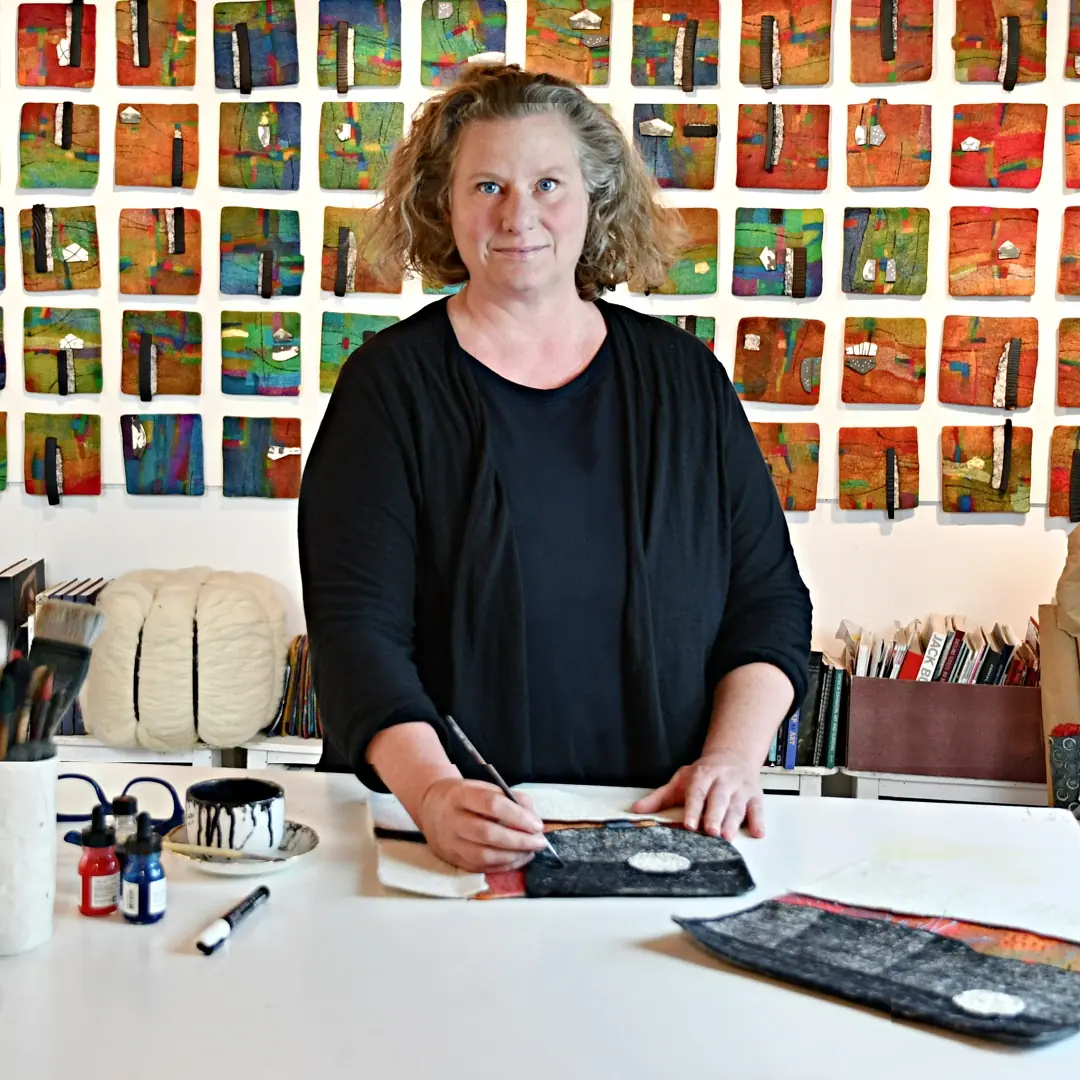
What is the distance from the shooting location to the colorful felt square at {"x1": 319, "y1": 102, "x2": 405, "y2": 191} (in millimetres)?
3455

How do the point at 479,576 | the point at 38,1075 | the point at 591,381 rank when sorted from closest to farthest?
the point at 38,1075, the point at 479,576, the point at 591,381

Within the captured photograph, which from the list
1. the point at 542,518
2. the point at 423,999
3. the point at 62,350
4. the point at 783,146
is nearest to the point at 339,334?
the point at 62,350

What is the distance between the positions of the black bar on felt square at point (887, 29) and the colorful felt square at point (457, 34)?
0.91 meters

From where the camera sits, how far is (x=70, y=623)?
1.13m

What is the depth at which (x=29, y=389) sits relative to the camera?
3564mm

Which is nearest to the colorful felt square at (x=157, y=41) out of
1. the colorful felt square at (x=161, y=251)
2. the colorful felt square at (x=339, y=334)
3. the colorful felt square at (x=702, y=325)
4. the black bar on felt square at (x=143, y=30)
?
the black bar on felt square at (x=143, y=30)

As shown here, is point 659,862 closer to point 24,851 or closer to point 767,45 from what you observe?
point 24,851

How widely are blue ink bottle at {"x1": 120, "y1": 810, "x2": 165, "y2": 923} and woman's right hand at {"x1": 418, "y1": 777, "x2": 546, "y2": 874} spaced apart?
263 mm

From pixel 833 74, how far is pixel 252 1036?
298 cm

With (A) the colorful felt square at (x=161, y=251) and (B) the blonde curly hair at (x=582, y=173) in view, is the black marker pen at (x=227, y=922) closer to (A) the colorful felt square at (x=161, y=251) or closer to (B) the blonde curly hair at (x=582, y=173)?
(B) the blonde curly hair at (x=582, y=173)

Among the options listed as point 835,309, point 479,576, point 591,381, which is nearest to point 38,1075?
point 479,576

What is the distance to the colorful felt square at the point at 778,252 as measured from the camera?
343cm

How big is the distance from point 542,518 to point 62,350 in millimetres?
2329

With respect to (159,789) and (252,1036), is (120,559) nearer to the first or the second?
(159,789)
